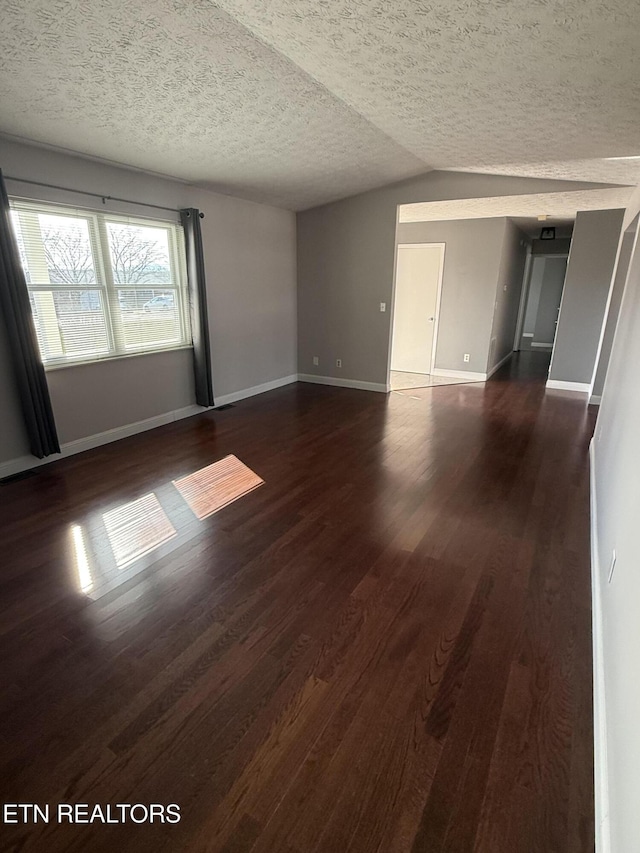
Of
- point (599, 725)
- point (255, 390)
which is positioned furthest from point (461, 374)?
point (599, 725)

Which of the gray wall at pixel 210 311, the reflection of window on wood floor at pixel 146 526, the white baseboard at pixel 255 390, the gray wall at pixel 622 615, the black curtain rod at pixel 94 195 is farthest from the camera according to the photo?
the white baseboard at pixel 255 390

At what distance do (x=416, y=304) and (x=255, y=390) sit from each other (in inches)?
126

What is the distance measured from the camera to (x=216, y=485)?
3.32m

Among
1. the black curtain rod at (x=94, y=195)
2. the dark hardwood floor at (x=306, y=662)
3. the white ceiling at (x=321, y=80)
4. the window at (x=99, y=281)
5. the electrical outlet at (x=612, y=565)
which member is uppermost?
the white ceiling at (x=321, y=80)

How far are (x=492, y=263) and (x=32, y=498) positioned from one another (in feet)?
21.5

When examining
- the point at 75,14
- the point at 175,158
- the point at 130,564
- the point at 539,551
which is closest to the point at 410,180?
the point at 175,158

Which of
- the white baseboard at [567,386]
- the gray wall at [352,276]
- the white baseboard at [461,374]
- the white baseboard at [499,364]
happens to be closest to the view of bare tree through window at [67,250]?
the gray wall at [352,276]

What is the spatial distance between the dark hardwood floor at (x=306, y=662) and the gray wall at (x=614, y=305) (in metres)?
2.74

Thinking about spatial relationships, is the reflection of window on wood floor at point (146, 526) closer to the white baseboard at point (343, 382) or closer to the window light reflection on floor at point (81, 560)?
the window light reflection on floor at point (81, 560)

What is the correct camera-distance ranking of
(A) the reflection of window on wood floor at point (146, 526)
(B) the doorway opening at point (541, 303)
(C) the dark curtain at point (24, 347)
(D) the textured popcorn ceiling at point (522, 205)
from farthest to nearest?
(B) the doorway opening at point (541, 303) → (D) the textured popcorn ceiling at point (522, 205) → (C) the dark curtain at point (24, 347) → (A) the reflection of window on wood floor at point (146, 526)

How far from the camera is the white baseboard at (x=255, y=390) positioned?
5522mm

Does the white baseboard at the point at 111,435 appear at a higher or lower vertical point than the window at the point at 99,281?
lower

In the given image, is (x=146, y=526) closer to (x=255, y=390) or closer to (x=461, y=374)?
(x=255, y=390)

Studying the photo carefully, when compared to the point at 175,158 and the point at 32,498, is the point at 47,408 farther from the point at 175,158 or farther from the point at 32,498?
the point at 175,158
